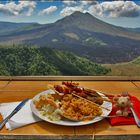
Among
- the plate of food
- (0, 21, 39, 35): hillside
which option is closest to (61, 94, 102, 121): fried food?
the plate of food

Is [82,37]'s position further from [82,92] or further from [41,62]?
[82,92]

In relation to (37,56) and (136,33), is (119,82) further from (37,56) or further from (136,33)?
(136,33)

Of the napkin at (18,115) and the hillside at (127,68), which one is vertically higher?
the napkin at (18,115)

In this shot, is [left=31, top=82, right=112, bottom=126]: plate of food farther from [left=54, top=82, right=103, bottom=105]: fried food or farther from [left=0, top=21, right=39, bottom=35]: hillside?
[left=0, top=21, right=39, bottom=35]: hillside

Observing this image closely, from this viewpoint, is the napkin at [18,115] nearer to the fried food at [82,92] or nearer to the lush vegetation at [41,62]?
the fried food at [82,92]

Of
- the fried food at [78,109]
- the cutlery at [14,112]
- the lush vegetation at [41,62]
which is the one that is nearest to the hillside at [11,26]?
the lush vegetation at [41,62]

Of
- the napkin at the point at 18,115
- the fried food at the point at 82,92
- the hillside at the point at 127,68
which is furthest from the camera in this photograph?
the hillside at the point at 127,68
